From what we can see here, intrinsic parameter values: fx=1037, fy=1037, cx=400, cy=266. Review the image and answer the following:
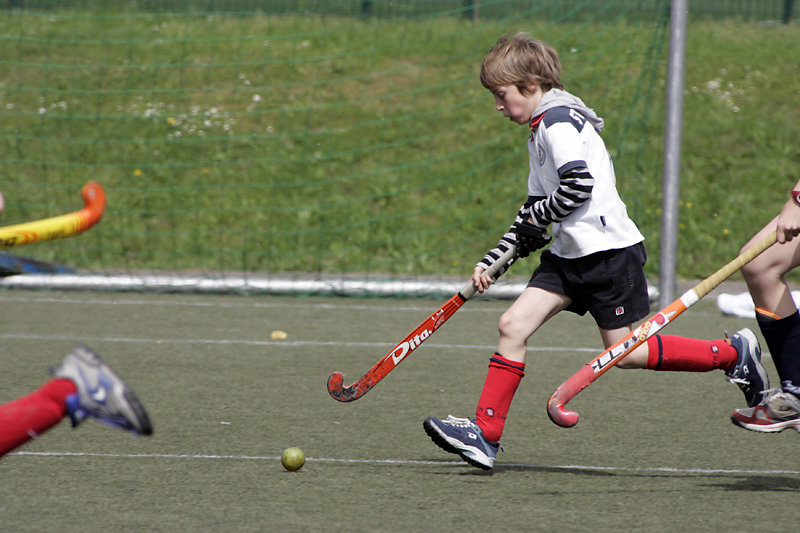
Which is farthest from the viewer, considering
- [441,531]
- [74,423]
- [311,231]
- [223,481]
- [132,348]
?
[311,231]

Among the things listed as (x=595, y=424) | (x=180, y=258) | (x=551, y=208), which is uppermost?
(x=551, y=208)

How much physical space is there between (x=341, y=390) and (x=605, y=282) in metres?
0.95

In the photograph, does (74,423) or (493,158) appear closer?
(74,423)

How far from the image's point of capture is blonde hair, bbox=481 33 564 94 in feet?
10.3

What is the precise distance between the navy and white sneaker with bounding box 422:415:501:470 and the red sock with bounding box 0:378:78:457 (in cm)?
119

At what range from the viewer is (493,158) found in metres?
8.72

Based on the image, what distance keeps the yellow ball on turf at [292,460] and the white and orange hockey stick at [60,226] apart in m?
1.10

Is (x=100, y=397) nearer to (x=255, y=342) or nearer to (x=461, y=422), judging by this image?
(x=461, y=422)

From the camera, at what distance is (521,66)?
3.13 meters

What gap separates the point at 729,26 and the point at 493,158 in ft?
14.2

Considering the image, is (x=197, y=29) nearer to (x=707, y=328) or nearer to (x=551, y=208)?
(x=707, y=328)

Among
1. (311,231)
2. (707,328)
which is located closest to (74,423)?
(707,328)

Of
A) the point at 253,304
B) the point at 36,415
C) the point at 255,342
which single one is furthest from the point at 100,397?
the point at 253,304

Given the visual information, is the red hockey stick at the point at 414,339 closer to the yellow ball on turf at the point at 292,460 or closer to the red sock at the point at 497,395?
the red sock at the point at 497,395
